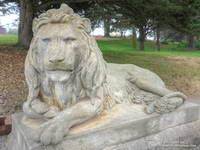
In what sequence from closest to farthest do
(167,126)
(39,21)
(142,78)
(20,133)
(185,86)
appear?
(39,21) < (20,133) < (167,126) < (142,78) < (185,86)

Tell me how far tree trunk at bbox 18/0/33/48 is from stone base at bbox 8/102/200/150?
24.1 feet

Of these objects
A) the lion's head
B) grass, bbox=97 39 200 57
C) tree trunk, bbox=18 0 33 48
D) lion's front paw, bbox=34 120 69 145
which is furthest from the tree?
lion's front paw, bbox=34 120 69 145

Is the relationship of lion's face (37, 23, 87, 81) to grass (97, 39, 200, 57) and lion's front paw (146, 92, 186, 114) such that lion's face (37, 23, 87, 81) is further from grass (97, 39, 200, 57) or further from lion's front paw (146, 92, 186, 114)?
grass (97, 39, 200, 57)

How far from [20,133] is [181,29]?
7996 mm

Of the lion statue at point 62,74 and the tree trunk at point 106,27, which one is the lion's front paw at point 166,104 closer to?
the lion statue at point 62,74

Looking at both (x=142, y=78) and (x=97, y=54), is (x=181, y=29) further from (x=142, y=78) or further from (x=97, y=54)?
(x=97, y=54)

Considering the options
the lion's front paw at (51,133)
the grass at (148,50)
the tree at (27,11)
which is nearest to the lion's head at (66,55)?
the lion's front paw at (51,133)

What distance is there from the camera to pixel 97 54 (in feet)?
6.96

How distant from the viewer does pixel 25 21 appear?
9.14 metres

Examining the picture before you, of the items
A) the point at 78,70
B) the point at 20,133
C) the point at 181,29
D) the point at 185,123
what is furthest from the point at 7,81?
the point at 181,29

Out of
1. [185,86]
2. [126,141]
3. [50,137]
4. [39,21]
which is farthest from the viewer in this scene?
[185,86]

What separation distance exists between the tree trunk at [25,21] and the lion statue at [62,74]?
7.55m

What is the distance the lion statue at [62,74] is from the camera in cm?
188

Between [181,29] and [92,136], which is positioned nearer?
[92,136]
